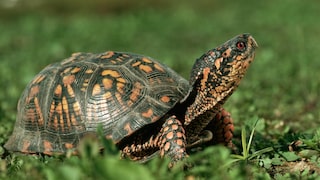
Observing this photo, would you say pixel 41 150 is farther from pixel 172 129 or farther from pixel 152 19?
pixel 152 19

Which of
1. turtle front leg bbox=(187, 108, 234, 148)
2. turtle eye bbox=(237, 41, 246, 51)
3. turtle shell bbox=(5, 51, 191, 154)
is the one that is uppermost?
turtle eye bbox=(237, 41, 246, 51)

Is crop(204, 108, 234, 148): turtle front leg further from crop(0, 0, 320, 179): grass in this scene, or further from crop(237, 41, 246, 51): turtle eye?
crop(237, 41, 246, 51): turtle eye

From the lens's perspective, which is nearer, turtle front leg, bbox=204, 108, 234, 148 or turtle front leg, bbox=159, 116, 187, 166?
turtle front leg, bbox=159, 116, 187, 166

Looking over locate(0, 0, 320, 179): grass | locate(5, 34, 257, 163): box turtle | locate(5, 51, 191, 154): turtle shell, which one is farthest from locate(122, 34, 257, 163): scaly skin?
locate(0, 0, 320, 179): grass

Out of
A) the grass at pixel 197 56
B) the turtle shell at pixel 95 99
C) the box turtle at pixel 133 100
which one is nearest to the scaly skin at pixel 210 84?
the box turtle at pixel 133 100

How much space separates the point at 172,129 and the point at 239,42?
0.86 meters

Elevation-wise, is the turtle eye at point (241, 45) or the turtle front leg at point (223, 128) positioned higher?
the turtle eye at point (241, 45)

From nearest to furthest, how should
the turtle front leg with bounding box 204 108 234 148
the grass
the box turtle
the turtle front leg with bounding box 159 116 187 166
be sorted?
1. the grass
2. the turtle front leg with bounding box 159 116 187 166
3. the box turtle
4. the turtle front leg with bounding box 204 108 234 148

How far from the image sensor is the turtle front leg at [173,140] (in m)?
3.68

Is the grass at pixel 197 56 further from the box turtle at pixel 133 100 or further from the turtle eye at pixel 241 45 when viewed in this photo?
the turtle eye at pixel 241 45

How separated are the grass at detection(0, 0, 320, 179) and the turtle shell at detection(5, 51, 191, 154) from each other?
29 cm

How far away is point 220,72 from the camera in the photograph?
159 inches

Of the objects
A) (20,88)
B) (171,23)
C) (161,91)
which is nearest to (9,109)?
(20,88)

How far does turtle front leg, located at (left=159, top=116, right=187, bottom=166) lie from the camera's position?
368 cm
